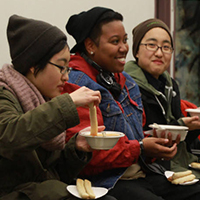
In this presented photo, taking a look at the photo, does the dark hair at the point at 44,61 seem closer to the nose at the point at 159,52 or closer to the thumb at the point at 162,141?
the thumb at the point at 162,141

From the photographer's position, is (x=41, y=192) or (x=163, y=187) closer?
(x=41, y=192)

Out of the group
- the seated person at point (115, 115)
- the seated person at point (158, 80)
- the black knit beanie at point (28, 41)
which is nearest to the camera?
the black knit beanie at point (28, 41)

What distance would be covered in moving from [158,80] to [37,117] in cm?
172

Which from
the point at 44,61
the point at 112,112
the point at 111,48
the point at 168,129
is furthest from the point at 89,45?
the point at 168,129

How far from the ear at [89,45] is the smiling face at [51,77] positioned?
0.53 m

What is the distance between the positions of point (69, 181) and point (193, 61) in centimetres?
409

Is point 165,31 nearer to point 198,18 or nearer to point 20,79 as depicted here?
point 20,79

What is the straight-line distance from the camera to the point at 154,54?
3221 millimetres

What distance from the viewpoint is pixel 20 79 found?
199 cm

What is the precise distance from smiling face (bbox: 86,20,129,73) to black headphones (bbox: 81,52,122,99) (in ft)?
0.15

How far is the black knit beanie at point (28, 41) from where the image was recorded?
201cm

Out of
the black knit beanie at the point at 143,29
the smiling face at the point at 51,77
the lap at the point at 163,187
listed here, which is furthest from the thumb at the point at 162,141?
the black knit beanie at the point at 143,29

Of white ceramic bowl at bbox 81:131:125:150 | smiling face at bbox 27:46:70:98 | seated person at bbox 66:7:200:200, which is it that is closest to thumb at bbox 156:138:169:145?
seated person at bbox 66:7:200:200

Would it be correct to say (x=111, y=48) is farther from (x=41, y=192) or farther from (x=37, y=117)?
(x=41, y=192)
